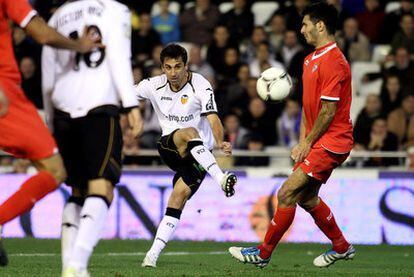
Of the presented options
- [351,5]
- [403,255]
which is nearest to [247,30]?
[351,5]

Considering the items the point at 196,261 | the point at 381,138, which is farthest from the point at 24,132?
the point at 381,138

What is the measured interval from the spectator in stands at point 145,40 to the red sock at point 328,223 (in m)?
10.1

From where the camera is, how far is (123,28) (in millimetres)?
8531

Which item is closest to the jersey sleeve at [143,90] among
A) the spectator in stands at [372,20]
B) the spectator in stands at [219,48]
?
the spectator in stands at [219,48]

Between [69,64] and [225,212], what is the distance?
881 centimetres

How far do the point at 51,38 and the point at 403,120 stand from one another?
11.4m

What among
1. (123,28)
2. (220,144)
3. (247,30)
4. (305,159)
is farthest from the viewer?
(247,30)

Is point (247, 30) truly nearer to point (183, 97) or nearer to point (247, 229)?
point (247, 229)

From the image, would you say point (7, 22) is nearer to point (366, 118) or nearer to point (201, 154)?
point (201, 154)

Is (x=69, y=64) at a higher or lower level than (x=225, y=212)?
higher

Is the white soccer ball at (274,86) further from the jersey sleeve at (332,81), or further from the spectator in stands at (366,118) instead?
the spectator in stands at (366,118)

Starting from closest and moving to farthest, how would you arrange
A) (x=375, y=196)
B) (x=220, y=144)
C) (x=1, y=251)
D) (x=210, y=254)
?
(x=1, y=251) < (x=220, y=144) < (x=210, y=254) < (x=375, y=196)

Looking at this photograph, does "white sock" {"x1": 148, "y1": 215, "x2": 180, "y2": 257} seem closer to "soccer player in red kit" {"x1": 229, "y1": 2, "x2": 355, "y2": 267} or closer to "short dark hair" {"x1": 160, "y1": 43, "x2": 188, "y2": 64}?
"soccer player in red kit" {"x1": 229, "y1": 2, "x2": 355, "y2": 267}

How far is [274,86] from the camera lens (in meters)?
12.2
